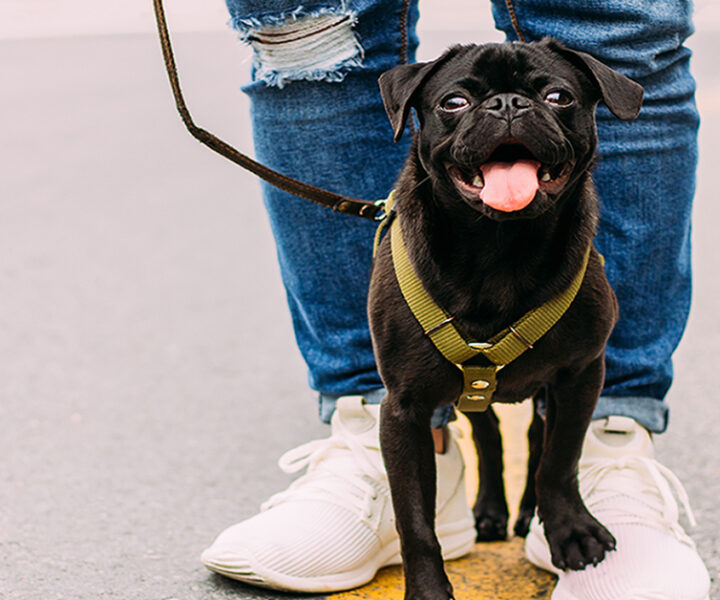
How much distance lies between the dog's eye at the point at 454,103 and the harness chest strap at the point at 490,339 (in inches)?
11.4

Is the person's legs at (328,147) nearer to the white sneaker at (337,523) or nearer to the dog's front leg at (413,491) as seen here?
the white sneaker at (337,523)

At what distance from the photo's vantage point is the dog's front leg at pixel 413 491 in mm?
1790

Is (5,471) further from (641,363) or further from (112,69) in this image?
(112,69)

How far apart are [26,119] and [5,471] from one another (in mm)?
5295

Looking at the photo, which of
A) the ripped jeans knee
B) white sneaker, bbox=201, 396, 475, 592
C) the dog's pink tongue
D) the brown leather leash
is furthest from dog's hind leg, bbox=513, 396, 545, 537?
the ripped jeans knee

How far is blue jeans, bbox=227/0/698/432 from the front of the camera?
2.00 metres

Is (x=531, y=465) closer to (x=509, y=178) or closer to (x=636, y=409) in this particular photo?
(x=636, y=409)

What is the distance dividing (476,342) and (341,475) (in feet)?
1.84

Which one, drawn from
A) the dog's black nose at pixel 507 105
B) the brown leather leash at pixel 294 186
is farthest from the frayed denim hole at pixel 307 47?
the dog's black nose at pixel 507 105

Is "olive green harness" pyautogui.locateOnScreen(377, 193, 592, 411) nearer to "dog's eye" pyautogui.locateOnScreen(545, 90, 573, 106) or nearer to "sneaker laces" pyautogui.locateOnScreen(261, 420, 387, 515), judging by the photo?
"dog's eye" pyautogui.locateOnScreen(545, 90, 573, 106)

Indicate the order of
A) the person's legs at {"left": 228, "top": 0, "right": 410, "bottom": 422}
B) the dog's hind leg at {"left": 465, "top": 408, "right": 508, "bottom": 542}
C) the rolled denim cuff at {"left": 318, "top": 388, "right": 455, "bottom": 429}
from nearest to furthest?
1. the person's legs at {"left": 228, "top": 0, "right": 410, "bottom": 422}
2. the rolled denim cuff at {"left": 318, "top": 388, "right": 455, "bottom": 429}
3. the dog's hind leg at {"left": 465, "top": 408, "right": 508, "bottom": 542}

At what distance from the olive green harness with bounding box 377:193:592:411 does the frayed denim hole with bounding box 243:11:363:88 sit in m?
0.52

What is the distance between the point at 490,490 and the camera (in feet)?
7.68

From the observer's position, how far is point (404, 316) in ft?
5.85
